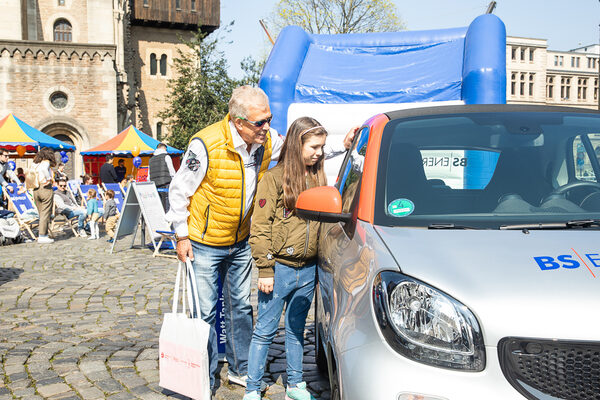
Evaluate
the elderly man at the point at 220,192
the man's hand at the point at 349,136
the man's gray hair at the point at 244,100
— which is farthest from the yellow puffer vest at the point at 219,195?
the man's hand at the point at 349,136


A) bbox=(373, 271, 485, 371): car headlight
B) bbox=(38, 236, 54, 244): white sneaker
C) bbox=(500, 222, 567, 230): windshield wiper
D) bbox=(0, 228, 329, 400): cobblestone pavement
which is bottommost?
bbox=(0, 228, 329, 400): cobblestone pavement

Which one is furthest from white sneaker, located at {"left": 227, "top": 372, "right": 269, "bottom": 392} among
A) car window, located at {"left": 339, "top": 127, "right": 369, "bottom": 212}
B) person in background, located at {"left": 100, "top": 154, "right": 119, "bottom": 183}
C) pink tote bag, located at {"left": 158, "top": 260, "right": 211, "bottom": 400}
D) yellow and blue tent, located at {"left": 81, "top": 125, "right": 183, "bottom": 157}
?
yellow and blue tent, located at {"left": 81, "top": 125, "right": 183, "bottom": 157}

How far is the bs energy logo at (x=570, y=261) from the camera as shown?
1969 mm

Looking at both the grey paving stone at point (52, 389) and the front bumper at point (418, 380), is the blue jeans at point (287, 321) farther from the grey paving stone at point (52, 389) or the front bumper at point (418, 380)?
the front bumper at point (418, 380)

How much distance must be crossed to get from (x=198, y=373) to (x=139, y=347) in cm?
178

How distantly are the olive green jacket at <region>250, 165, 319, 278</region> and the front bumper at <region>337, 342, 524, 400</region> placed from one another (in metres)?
1.30

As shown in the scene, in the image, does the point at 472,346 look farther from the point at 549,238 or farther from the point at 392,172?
the point at 392,172

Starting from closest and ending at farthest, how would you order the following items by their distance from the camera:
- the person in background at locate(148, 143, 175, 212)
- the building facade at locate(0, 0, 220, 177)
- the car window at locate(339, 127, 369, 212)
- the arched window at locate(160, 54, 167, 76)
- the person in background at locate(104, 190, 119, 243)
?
the car window at locate(339, 127, 369, 212) → the person in background at locate(148, 143, 175, 212) → the person in background at locate(104, 190, 119, 243) → the building facade at locate(0, 0, 220, 177) → the arched window at locate(160, 54, 167, 76)

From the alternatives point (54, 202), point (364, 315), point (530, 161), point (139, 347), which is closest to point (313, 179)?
point (530, 161)

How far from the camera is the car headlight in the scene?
1.87 m

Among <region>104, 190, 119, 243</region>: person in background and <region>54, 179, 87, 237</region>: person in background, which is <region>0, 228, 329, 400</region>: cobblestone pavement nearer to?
<region>104, 190, 119, 243</region>: person in background

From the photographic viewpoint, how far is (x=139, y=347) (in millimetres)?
4789

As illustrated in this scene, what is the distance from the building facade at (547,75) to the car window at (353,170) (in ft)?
256

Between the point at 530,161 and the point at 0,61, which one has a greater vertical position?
the point at 0,61
